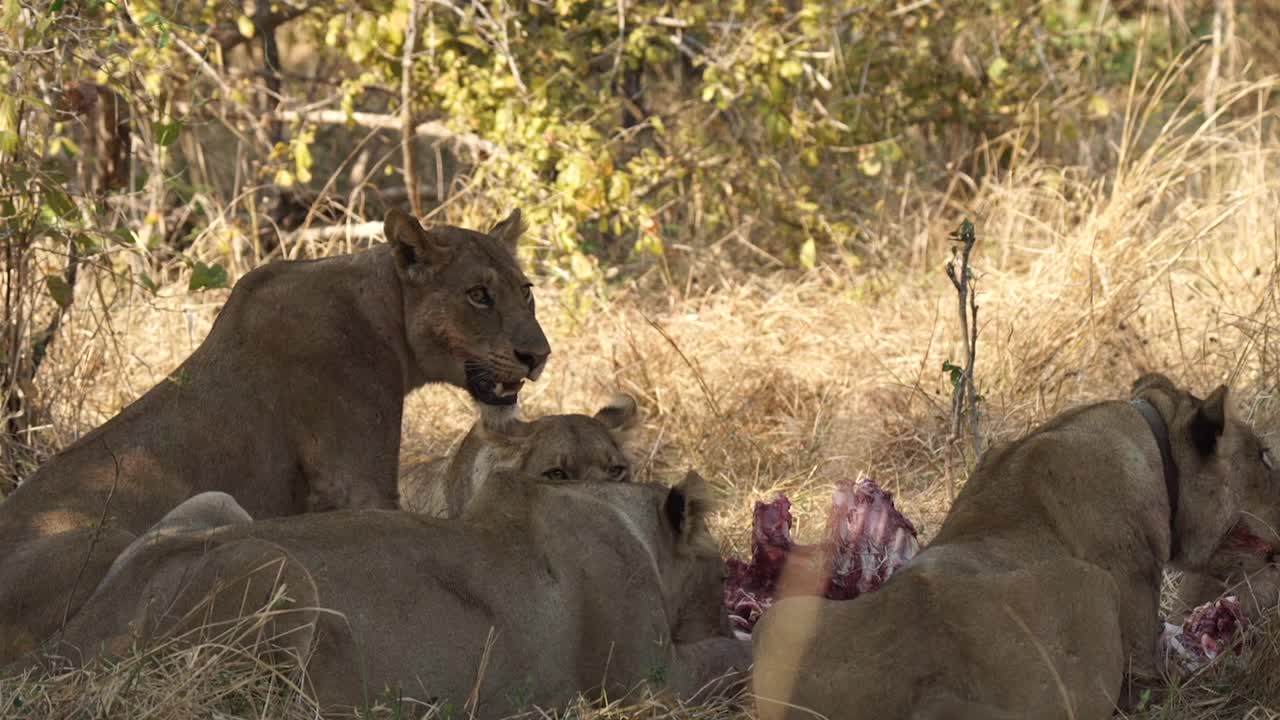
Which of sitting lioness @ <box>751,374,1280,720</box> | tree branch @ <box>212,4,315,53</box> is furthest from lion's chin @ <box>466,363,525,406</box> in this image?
tree branch @ <box>212,4,315,53</box>

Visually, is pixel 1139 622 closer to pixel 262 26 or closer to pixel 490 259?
pixel 490 259

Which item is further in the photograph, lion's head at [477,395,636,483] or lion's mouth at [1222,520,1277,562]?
lion's head at [477,395,636,483]

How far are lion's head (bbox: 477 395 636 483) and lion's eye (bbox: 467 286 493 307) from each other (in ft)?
1.14

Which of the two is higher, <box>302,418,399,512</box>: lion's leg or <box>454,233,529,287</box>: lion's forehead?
<box>454,233,529,287</box>: lion's forehead

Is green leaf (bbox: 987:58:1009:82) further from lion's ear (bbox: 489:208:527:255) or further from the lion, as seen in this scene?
the lion

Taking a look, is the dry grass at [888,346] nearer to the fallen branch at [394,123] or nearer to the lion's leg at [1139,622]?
the fallen branch at [394,123]

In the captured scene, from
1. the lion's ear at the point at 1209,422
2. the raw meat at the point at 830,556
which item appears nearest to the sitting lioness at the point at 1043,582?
the lion's ear at the point at 1209,422

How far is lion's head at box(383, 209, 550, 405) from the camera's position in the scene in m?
5.73

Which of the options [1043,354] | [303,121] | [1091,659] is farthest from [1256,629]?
[303,121]

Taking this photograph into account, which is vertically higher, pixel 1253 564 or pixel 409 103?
Result: pixel 409 103

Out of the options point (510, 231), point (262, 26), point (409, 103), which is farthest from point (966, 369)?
point (262, 26)

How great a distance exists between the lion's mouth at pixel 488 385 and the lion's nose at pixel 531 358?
7 centimetres

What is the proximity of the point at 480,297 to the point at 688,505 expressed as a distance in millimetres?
1336

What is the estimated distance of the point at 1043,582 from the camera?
170 inches
